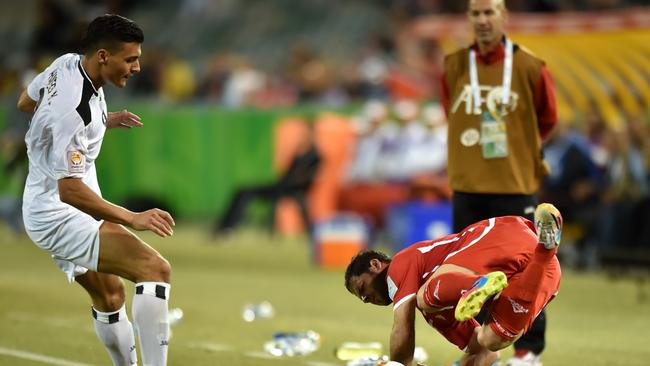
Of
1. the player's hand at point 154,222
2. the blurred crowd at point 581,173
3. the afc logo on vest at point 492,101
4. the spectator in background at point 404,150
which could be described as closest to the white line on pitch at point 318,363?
the afc logo on vest at point 492,101

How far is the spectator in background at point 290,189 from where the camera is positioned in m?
20.1

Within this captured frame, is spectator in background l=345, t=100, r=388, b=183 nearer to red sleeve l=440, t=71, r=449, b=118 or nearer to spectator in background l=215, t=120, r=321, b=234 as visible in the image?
spectator in background l=215, t=120, r=321, b=234

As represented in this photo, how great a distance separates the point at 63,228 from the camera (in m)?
7.08

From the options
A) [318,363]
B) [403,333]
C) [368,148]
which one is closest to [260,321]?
[318,363]

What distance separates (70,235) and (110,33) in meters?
1.13

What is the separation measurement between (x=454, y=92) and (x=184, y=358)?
2698 millimetres

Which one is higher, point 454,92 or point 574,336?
point 454,92

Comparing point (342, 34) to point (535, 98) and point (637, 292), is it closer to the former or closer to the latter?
point (637, 292)

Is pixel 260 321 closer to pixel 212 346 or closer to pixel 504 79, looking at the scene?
pixel 212 346

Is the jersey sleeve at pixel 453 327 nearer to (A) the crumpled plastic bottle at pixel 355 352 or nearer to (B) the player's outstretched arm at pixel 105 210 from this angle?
(A) the crumpled plastic bottle at pixel 355 352

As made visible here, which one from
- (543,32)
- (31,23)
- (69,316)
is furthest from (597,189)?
(31,23)

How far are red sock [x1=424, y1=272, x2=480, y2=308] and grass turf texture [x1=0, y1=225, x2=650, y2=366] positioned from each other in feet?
7.23

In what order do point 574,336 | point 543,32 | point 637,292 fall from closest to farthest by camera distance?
point 574,336, point 637,292, point 543,32

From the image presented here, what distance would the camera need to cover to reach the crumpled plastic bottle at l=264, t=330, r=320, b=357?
367 inches
